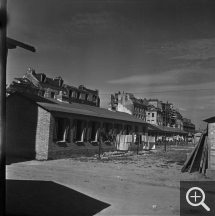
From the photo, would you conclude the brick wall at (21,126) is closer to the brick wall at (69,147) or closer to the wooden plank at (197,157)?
the brick wall at (69,147)

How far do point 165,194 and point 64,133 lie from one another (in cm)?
1384

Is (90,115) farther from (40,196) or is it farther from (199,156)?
(40,196)

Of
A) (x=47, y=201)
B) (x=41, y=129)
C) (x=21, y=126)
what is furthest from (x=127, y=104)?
(x=47, y=201)

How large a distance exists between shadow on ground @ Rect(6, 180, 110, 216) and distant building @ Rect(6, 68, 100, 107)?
40.4 meters

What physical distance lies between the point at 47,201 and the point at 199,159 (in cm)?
1092

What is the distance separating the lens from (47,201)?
7.80 meters

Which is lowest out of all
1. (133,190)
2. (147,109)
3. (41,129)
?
(133,190)

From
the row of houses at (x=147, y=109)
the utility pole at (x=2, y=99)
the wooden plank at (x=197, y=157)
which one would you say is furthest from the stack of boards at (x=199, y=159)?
→ the row of houses at (x=147, y=109)

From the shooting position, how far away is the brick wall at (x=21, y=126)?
2105cm

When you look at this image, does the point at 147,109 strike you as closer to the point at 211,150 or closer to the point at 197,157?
the point at 197,157

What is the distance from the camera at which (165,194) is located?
977cm

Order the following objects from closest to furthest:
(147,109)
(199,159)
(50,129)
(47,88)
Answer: (199,159) → (50,129) → (47,88) → (147,109)

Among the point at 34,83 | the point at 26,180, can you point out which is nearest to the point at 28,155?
the point at 26,180

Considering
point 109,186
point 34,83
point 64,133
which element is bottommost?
point 109,186
